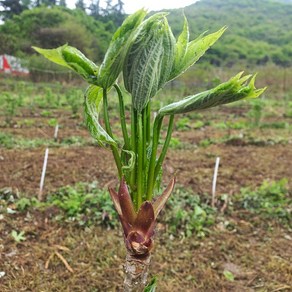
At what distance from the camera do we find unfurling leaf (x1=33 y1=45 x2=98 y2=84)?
0.94m

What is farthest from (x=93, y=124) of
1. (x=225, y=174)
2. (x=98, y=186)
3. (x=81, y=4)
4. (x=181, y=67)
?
(x=81, y=4)

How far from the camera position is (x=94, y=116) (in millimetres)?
1055

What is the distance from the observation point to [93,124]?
102 centimetres

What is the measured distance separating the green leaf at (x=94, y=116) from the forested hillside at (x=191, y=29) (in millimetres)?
315

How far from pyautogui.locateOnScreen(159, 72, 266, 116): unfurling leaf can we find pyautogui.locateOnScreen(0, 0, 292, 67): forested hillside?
0.74ft

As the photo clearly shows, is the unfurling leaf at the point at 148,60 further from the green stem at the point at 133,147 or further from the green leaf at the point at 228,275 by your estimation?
the green leaf at the point at 228,275

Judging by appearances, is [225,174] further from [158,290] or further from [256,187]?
[158,290]

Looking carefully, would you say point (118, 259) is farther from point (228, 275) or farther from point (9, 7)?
point (9, 7)

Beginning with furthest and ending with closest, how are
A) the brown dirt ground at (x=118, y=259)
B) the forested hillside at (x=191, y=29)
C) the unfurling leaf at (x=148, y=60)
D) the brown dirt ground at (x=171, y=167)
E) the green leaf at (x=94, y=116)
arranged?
the forested hillside at (x=191, y=29) → the brown dirt ground at (x=171, y=167) → the brown dirt ground at (x=118, y=259) → the green leaf at (x=94, y=116) → the unfurling leaf at (x=148, y=60)

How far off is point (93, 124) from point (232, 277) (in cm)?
189

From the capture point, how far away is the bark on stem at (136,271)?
1.04 meters

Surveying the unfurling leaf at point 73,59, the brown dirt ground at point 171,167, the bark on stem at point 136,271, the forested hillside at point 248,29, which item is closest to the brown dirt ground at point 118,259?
the brown dirt ground at point 171,167

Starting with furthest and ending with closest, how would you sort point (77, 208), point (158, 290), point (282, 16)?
point (282, 16) < point (77, 208) < point (158, 290)

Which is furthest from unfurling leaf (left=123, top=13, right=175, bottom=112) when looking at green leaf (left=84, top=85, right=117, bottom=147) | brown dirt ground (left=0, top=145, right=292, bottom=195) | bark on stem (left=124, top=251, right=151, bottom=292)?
brown dirt ground (left=0, top=145, right=292, bottom=195)
